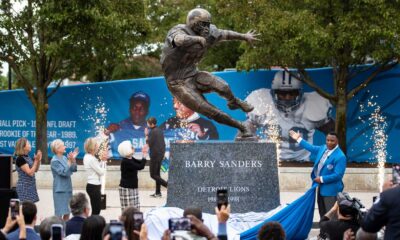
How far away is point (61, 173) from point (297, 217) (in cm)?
329

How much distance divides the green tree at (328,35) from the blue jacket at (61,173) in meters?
9.64

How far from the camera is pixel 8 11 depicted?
23078 mm

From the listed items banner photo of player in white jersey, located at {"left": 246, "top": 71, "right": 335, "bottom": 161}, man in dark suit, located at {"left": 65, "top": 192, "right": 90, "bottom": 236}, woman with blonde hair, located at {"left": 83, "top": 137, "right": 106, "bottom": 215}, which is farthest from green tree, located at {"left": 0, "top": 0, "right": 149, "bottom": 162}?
man in dark suit, located at {"left": 65, "top": 192, "right": 90, "bottom": 236}

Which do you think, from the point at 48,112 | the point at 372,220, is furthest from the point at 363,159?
the point at 372,220

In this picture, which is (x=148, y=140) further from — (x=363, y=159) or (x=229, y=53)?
(x=229, y=53)

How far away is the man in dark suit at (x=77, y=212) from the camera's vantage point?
8.49 meters

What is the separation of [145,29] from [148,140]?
20.4ft

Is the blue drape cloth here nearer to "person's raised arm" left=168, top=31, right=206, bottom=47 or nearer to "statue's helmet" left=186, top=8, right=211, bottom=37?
"person's raised arm" left=168, top=31, right=206, bottom=47

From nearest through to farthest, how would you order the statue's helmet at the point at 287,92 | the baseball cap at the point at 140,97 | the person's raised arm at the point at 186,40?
the person's raised arm at the point at 186,40
the statue's helmet at the point at 287,92
the baseball cap at the point at 140,97

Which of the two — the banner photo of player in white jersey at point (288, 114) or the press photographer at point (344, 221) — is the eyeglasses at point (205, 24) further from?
the banner photo of player in white jersey at point (288, 114)

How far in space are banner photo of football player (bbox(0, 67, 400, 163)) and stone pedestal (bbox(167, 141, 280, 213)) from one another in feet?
34.7

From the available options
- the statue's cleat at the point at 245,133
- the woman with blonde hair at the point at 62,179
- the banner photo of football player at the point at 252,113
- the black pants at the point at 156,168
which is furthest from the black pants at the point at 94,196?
the banner photo of football player at the point at 252,113

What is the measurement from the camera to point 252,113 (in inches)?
939

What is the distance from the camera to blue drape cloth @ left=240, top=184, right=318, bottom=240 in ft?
38.3
